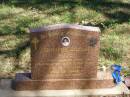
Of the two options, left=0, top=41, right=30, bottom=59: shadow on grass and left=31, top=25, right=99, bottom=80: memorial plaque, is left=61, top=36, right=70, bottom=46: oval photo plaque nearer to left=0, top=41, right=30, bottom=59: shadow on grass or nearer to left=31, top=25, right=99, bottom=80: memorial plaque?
left=31, top=25, right=99, bottom=80: memorial plaque

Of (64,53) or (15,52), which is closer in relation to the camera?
(64,53)

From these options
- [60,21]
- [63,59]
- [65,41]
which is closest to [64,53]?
[63,59]

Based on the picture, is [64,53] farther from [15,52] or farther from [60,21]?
[60,21]

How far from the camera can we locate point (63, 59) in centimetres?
696

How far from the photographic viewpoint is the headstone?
268 inches

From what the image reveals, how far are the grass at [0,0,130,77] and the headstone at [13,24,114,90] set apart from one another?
138cm

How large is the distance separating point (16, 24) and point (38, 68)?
386 centimetres

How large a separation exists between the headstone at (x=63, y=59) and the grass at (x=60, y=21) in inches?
54.5

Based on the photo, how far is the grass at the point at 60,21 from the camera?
8.77 m

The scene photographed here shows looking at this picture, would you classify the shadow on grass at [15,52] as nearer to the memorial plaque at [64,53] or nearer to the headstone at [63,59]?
the headstone at [63,59]

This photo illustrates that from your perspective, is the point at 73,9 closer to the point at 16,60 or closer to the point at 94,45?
the point at 16,60

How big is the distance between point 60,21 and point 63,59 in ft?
12.9

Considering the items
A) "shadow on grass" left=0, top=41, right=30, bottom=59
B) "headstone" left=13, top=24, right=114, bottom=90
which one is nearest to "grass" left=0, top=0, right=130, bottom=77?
"shadow on grass" left=0, top=41, right=30, bottom=59

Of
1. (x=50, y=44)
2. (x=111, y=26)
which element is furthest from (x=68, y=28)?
(x=111, y=26)
